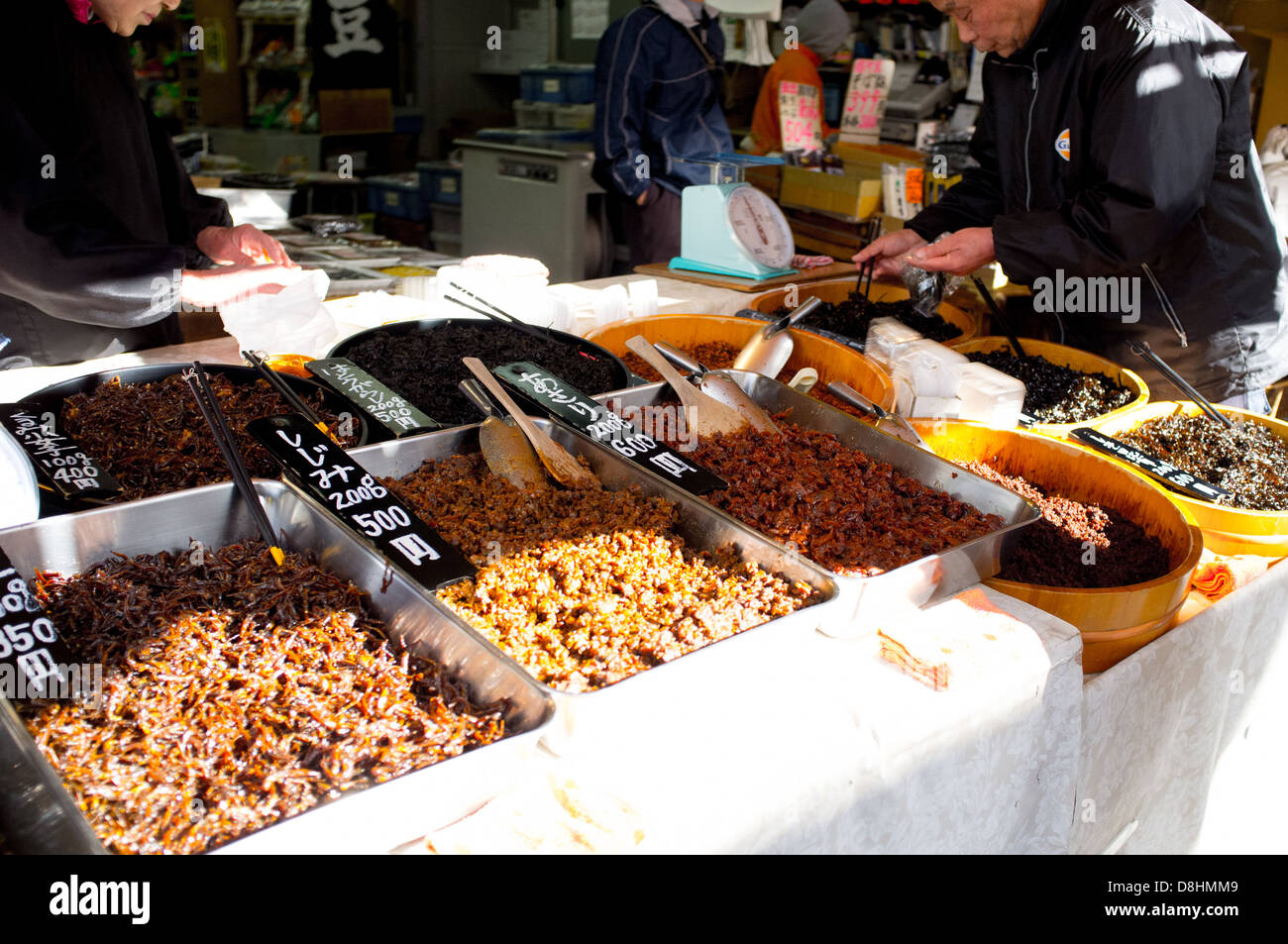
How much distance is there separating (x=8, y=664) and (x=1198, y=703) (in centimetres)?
160

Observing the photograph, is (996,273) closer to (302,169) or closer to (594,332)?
(594,332)

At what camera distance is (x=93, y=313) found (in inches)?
69.7

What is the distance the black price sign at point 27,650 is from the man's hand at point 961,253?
76.5 inches

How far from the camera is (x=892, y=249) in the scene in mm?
2600

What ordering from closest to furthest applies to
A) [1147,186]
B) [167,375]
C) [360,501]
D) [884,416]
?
[360,501], [167,375], [884,416], [1147,186]

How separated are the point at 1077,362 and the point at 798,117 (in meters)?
3.86

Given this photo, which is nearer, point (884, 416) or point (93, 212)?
point (884, 416)

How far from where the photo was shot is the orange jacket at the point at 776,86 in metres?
5.97

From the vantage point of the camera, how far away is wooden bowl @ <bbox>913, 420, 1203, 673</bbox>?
124cm

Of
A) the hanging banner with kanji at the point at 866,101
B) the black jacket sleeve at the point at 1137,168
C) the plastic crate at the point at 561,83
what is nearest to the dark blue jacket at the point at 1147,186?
the black jacket sleeve at the point at 1137,168

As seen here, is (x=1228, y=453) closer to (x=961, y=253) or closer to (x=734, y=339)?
(x=961, y=253)

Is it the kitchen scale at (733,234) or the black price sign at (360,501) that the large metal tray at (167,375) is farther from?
the kitchen scale at (733,234)

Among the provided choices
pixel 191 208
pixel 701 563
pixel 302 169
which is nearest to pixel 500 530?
pixel 701 563

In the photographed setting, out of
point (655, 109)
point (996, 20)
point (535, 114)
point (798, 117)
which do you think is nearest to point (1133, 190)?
point (996, 20)
